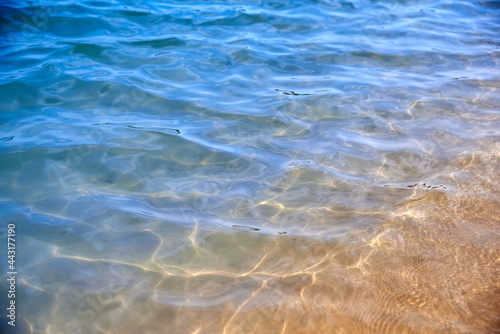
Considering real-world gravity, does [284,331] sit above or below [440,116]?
below

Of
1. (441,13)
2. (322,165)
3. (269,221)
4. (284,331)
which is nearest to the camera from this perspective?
(284,331)

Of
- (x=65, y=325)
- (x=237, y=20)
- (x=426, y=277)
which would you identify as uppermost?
(x=237, y=20)

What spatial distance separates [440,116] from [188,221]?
10.5 ft

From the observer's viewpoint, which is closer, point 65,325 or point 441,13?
point 65,325

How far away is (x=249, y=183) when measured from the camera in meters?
3.62

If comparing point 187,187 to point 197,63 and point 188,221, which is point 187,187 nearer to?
point 188,221

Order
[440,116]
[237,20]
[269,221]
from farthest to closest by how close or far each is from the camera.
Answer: [237,20] < [440,116] < [269,221]

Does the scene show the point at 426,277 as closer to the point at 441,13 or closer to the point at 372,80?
the point at 372,80

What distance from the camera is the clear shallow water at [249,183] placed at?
8.19ft

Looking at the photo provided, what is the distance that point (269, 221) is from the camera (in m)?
3.18

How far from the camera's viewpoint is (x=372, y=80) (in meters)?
5.59

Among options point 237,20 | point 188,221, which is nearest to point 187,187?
point 188,221

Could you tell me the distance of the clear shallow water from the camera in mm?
2496

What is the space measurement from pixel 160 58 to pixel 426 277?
16.2 feet
